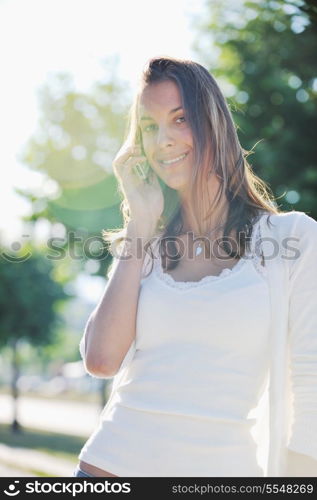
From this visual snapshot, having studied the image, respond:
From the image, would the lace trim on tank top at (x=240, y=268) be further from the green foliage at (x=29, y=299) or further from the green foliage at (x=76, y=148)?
the green foliage at (x=29, y=299)

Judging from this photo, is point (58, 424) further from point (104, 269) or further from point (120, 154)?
point (120, 154)

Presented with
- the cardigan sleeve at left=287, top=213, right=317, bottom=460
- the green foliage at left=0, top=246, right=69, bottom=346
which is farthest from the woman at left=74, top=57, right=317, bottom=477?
the green foliage at left=0, top=246, right=69, bottom=346

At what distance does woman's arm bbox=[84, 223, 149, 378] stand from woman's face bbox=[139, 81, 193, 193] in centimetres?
48

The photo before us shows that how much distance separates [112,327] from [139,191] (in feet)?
2.32

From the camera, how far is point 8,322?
3119 cm

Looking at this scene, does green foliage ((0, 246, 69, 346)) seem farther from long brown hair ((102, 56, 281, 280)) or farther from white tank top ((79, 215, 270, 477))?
white tank top ((79, 215, 270, 477))

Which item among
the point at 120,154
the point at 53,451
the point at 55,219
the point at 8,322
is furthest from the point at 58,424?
the point at 120,154

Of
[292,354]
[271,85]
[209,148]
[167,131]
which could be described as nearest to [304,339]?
[292,354]

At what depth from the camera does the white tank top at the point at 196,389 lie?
2.35m

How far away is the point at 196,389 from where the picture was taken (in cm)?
238

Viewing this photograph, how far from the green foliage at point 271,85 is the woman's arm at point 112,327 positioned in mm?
9584

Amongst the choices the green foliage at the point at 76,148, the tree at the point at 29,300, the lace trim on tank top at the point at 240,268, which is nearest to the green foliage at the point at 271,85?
the green foliage at the point at 76,148

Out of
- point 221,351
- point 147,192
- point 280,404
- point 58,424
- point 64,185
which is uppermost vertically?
point 64,185
